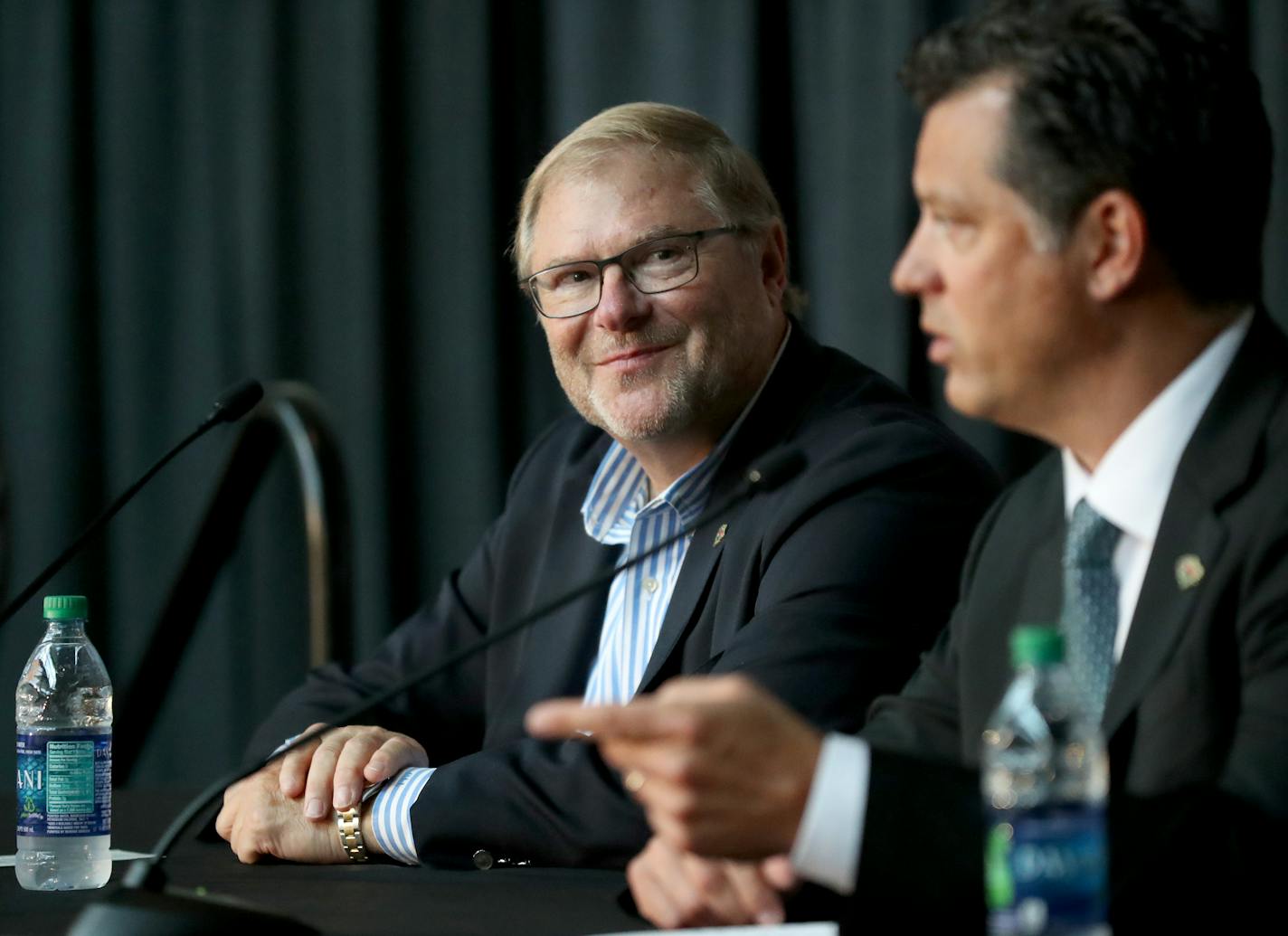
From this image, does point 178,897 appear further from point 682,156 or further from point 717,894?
point 682,156

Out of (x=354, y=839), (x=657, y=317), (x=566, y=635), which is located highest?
(x=657, y=317)

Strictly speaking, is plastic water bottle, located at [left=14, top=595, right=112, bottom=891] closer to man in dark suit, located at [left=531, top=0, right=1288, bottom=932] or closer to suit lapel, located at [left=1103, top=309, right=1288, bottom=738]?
man in dark suit, located at [left=531, top=0, right=1288, bottom=932]

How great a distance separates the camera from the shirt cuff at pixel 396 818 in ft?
6.89

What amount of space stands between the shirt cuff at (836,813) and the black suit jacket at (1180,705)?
0.03 feet

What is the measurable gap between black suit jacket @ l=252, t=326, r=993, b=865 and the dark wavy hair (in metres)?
0.73

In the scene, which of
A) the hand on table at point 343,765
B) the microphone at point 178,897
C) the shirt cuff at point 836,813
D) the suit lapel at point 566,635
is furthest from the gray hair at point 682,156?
the shirt cuff at point 836,813

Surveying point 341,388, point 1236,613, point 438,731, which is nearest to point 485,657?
point 438,731

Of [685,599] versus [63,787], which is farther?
[685,599]

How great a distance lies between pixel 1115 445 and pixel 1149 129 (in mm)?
275

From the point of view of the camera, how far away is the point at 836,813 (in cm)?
135

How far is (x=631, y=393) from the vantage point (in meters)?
2.59

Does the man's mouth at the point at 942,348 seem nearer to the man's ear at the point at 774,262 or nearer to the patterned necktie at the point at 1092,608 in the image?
the patterned necktie at the point at 1092,608

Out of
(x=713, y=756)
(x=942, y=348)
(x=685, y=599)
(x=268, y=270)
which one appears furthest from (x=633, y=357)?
(x=268, y=270)

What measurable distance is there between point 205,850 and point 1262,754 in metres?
1.38
